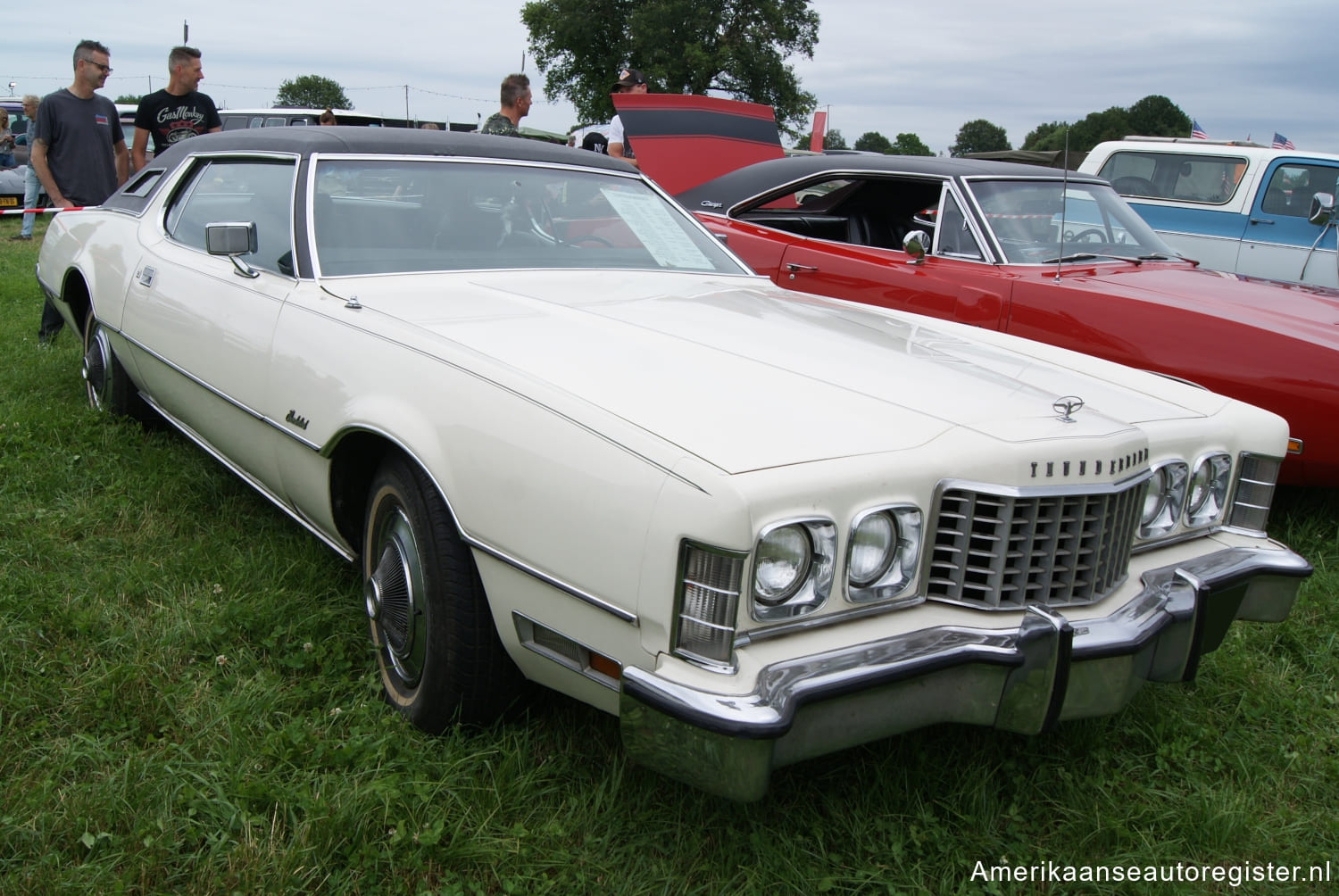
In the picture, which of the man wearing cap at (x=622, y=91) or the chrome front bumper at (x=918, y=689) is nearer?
the chrome front bumper at (x=918, y=689)

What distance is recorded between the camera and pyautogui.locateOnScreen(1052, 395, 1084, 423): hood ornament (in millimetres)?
2041

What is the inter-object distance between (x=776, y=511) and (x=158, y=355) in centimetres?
261

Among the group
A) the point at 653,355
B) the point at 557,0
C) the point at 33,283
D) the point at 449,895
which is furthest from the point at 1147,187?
the point at 557,0

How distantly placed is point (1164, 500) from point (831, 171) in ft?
10.9

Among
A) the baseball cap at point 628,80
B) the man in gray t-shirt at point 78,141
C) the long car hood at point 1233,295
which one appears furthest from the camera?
the baseball cap at point 628,80

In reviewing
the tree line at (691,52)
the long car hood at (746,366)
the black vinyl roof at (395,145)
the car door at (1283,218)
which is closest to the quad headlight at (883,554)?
Answer: the long car hood at (746,366)

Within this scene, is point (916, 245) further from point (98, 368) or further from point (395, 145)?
point (98, 368)

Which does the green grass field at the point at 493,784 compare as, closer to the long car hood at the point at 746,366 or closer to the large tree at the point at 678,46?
the long car hood at the point at 746,366

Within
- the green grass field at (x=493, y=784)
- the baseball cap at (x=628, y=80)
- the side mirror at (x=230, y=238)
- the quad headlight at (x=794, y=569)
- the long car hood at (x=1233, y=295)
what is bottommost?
the green grass field at (x=493, y=784)

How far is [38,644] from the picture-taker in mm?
2592

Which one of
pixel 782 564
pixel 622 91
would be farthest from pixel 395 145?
pixel 622 91

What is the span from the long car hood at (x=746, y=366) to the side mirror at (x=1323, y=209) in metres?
4.77

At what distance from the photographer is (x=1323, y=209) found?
6.46m

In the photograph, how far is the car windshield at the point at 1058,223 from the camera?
15.3ft
